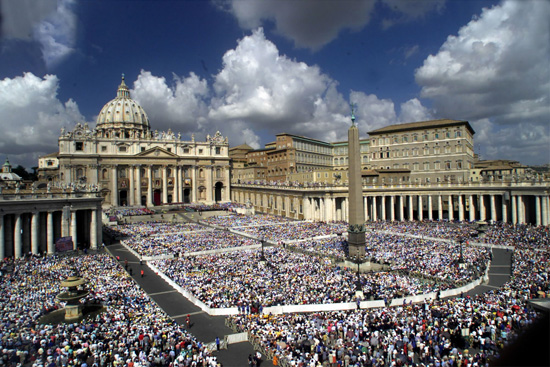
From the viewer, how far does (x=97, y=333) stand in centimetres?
1739

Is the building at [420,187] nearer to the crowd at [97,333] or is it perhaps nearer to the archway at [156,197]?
the archway at [156,197]

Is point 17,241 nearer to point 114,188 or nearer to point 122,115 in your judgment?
point 114,188

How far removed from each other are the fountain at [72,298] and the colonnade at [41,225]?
18.3m

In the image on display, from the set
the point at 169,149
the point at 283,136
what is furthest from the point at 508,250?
the point at 169,149

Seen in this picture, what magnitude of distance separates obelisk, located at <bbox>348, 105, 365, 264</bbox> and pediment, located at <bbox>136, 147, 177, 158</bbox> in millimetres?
63904

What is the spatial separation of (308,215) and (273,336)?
48.1 m

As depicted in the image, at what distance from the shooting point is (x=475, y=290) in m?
25.4

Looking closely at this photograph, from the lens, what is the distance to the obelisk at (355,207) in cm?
3347

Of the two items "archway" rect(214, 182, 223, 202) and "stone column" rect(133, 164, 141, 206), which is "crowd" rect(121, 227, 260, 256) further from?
"archway" rect(214, 182, 223, 202)

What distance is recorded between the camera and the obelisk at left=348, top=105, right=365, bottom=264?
33469 mm

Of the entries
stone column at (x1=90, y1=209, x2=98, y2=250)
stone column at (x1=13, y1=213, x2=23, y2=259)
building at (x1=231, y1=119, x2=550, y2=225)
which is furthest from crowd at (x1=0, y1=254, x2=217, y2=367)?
building at (x1=231, y1=119, x2=550, y2=225)

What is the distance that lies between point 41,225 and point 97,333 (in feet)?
93.0

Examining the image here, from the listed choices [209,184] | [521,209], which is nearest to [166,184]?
[209,184]

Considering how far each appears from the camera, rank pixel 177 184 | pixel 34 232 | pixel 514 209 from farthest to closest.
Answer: pixel 177 184 < pixel 514 209 < pixel 34 232
